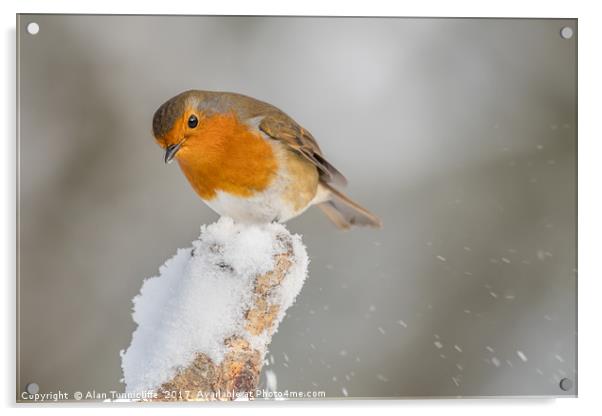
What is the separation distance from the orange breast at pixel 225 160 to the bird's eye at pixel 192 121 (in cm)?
1

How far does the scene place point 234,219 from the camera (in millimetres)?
2006

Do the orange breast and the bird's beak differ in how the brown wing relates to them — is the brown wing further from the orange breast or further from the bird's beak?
the bird's beak

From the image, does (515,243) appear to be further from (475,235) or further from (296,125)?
(296,125)

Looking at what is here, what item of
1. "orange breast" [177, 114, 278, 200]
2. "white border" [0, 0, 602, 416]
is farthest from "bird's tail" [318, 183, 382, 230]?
"white border" [0, 0, 602, 416]

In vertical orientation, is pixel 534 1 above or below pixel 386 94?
above

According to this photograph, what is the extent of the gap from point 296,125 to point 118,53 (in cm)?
56

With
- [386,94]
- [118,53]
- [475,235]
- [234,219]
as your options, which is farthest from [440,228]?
[118,53]

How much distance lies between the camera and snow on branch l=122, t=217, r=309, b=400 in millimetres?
1775

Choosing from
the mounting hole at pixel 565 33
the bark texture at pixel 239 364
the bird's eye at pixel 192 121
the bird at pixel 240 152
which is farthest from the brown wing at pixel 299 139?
the mounting hole at pixel 565 33

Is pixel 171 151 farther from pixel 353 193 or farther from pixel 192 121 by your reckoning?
pixel 353 193

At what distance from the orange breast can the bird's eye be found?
1 centimetres

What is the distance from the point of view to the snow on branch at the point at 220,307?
1.78 metres
